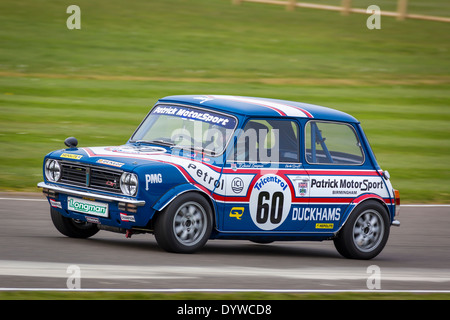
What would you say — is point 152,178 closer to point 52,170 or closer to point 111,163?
point 111,163

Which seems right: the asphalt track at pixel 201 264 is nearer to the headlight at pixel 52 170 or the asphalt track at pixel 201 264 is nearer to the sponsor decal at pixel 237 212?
the sponsor decal at pixel 237 212

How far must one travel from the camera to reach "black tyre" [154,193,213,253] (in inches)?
359

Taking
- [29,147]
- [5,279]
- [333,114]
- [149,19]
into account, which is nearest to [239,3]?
[149,19]

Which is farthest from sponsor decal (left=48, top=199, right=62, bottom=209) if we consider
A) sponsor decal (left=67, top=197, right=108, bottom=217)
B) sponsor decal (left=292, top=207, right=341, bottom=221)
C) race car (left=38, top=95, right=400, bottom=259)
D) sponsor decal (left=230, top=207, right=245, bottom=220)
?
sponsor decal (left=292, top=207, right=341, bottom=221)

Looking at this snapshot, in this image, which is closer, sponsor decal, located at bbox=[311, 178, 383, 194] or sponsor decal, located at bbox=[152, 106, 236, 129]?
sponsor decal, located at bbox=[152, 106, 236, 129]

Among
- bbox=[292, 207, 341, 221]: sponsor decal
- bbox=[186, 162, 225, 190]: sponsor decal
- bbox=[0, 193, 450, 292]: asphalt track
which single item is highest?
bbox=[186, 162, 225, 190]: sponsor decal

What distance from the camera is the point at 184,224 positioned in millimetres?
9289

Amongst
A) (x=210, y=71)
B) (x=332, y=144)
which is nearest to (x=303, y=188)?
(x=332, y=144)

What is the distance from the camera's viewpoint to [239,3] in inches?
1452

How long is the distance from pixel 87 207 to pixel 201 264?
135 cm

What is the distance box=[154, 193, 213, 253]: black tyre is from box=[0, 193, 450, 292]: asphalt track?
4.7 inches

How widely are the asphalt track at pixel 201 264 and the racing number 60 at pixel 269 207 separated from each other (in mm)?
456

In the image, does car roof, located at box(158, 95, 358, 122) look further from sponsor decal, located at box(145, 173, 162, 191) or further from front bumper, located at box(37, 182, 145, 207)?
front bumper, located at box(37, 182, 145, 207)
